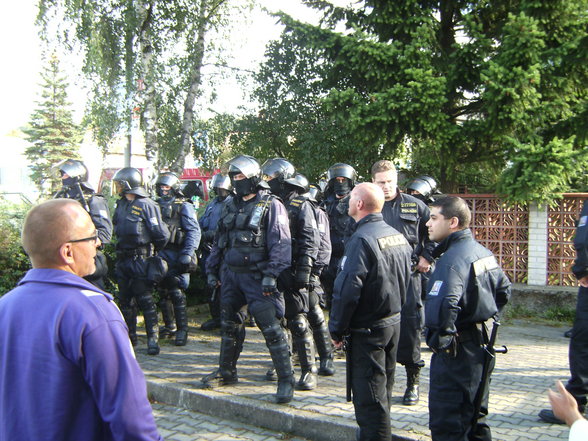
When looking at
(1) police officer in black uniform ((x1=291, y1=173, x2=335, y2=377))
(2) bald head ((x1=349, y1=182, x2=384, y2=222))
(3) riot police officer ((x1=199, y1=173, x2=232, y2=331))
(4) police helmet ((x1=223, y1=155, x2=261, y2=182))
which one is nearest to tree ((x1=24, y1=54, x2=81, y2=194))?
(3) riot police officer ((x1=199, y1=173, x2=232, y2=331))

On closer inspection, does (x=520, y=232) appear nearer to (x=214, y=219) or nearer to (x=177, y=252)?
(x=214, y=219)

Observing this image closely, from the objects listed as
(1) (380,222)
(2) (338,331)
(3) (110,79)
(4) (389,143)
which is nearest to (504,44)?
(4) (389,143)

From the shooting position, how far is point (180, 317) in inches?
291

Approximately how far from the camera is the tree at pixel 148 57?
13344 mm

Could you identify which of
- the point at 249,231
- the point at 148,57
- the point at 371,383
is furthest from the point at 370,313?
the point at 148,57

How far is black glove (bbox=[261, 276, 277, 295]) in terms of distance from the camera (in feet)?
16.4

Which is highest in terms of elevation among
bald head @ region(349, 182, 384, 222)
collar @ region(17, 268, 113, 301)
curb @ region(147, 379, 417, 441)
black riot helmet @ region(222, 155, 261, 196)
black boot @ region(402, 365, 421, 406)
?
black riot helmet @ region(222, 155, 261, 196)

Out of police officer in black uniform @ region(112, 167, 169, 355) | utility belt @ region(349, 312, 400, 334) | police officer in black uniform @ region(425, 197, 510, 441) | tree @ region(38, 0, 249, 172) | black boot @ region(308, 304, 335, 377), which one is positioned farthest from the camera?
tree @ region(38, 0, 249, 172)

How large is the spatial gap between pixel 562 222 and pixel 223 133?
362 inches

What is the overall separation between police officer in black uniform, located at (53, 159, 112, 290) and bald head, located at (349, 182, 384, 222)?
360cm

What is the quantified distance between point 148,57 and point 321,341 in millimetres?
10164

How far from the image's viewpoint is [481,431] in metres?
3.60

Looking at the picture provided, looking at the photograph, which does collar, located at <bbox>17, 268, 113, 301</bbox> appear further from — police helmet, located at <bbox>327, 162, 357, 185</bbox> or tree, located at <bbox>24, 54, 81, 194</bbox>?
tree, located at <bbox>24, 54, 81, 194</bbox>

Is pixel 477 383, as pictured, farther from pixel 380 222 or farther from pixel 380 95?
pixel 380 95
